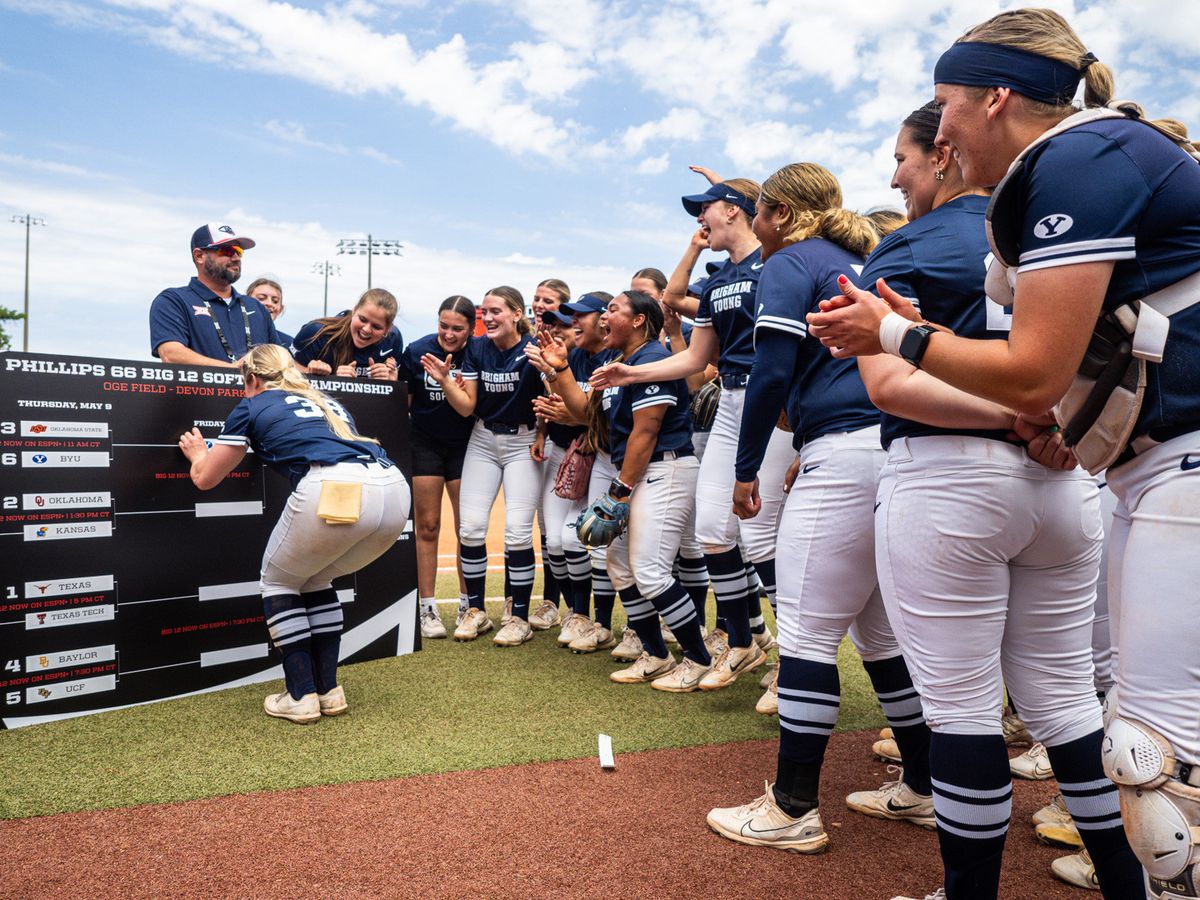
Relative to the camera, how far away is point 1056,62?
172cm

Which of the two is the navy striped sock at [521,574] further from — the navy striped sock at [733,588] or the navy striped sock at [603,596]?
the navy striped sock at [733,588]

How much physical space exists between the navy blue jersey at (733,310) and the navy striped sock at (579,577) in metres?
2.10

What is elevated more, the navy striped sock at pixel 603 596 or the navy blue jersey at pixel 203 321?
the navy blue jersey at pixel 203 321

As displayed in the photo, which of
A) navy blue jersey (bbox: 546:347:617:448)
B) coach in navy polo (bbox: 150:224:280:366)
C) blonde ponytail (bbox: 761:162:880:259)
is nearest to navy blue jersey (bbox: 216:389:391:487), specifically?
coach in navy polo (bbox: 150:224:280:366)

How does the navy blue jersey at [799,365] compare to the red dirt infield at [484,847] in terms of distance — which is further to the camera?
the navy blue jersey at [799,365]

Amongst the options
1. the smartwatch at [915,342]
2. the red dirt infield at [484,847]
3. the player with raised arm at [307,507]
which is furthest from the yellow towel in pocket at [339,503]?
the smartwatch at [915,342]

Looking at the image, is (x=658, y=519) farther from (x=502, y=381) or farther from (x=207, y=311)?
(x=207, y=311)

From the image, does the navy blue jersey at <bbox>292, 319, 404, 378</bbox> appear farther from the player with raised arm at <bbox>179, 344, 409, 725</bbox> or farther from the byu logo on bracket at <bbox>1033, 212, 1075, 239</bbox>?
the byu logo on bracket at <bbox>1033, 212, 1075, 239</bbox>

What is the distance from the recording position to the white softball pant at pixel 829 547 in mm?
2826

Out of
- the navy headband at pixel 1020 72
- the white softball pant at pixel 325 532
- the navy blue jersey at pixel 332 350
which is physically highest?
the navy headband at pixel 1020 72

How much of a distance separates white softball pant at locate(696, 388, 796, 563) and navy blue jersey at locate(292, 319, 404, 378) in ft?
9.31

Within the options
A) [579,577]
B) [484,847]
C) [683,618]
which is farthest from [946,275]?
[579,577]

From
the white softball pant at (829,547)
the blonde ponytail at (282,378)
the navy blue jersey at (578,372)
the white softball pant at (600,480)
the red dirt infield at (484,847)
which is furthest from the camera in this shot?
the navy blue jersey at (578,372)

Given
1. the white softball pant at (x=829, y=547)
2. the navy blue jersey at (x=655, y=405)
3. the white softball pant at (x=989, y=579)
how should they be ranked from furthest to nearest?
the navy blue jersey at (x=655, y=405) < the white softball pant at (x=829, y=547) < the white softball pant at (x=989, y=579)
